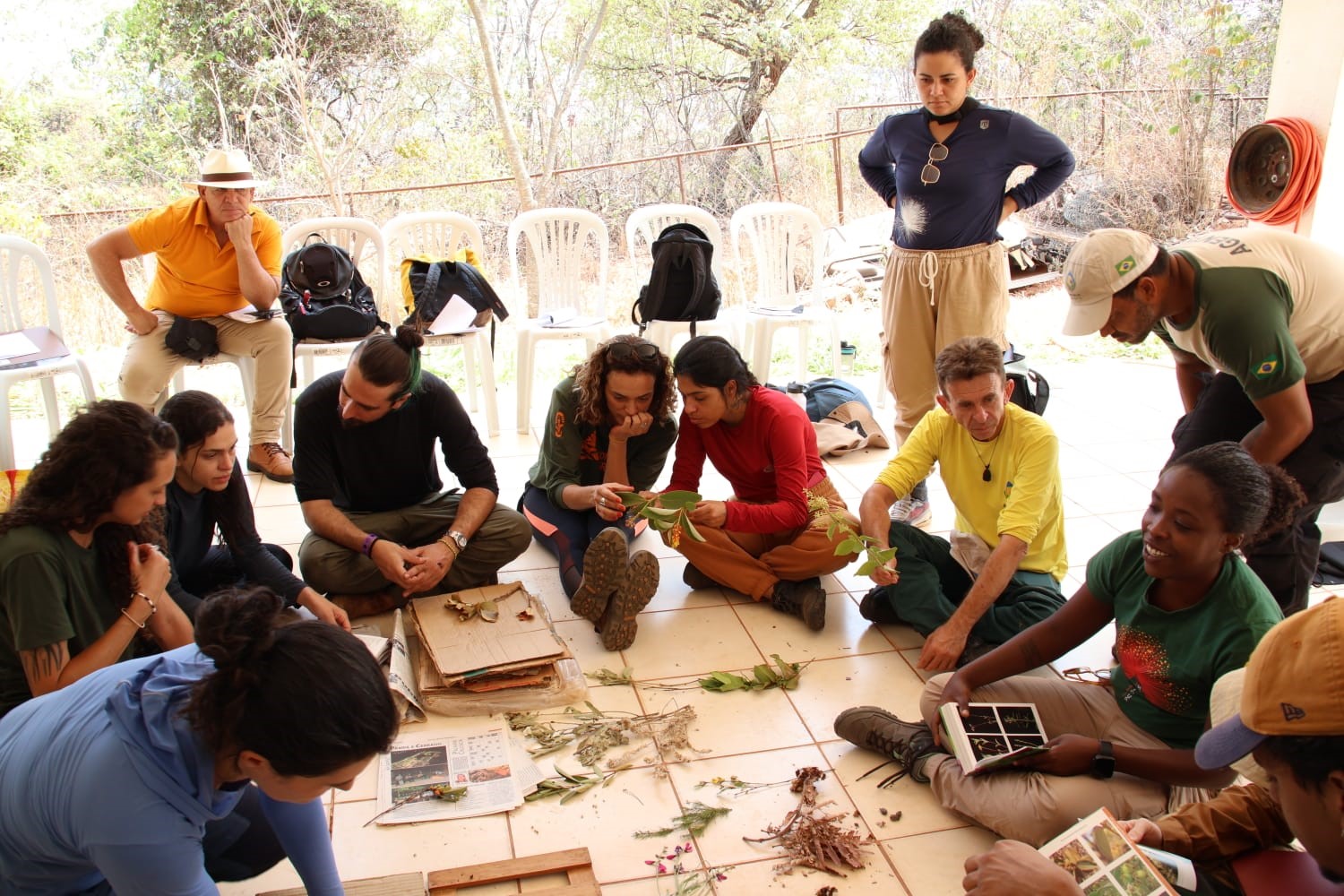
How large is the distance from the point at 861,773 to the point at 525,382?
3.05 meters

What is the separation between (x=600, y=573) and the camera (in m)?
3.14

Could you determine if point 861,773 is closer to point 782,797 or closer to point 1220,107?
point 782,797

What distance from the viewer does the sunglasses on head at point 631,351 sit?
3.31 meters

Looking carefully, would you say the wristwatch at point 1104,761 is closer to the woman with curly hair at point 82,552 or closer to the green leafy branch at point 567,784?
the green leafy branch at point 567,784

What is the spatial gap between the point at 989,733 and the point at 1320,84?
11.5 feet

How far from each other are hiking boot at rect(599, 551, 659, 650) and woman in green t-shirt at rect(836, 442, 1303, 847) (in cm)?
96

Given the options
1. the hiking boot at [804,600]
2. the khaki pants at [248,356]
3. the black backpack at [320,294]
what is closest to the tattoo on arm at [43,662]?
the hiking boot at [804,600]

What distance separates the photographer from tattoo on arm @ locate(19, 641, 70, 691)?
6.90 ft

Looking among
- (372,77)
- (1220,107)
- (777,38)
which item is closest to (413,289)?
(372,77)

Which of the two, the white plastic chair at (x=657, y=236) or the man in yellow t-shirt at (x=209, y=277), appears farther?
the white plastic chair at (x=657, y=236)

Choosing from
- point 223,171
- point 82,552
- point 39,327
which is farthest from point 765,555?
point 39,327

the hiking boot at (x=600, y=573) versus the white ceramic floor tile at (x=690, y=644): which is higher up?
the hiking boot at (x=600, y=573)

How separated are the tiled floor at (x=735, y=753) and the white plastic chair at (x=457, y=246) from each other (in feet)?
2.73

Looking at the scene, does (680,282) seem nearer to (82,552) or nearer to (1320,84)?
(1320,84)
